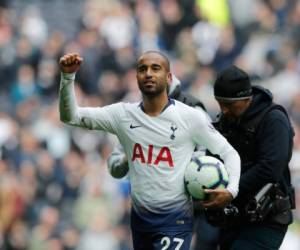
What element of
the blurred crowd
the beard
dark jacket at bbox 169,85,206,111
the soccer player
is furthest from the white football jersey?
the blurred crowd

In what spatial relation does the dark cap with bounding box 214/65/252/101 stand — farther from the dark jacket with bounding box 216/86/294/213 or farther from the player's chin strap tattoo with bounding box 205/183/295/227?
the player's chin strap tattoo with bounding box 205/183/295/227

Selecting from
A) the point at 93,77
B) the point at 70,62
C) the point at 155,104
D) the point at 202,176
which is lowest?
the point at 93,77

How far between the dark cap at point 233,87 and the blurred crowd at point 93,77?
6.65 meters

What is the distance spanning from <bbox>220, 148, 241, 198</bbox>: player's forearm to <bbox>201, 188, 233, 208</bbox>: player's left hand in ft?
0.33

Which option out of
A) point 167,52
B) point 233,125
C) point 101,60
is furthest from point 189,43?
point 233,125

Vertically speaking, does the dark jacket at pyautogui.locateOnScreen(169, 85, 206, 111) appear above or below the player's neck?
below

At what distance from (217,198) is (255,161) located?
2.27 feet

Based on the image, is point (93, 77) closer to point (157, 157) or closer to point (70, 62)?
point (157, 157)

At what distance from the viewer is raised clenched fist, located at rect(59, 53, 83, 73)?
720 cm

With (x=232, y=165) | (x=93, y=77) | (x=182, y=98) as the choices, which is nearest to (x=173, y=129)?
(x=232, y=165)

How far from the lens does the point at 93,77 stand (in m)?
17.7

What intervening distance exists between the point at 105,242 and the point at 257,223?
7.55 m

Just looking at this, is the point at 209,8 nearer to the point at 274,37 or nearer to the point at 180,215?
the point at 274,37

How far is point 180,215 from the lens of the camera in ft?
24.7
